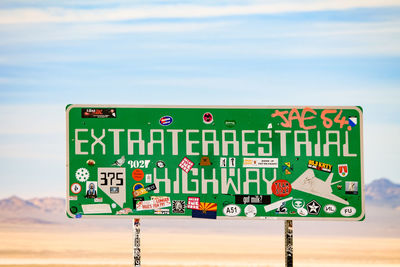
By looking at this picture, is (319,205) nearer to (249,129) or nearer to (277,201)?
(277,201)

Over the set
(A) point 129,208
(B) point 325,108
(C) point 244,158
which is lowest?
(A) point 129,208

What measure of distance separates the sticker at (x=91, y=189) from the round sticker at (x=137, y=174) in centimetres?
81

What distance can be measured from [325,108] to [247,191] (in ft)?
7.61

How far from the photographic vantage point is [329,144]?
1580 cm

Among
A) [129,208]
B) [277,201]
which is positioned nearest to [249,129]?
[277,201]

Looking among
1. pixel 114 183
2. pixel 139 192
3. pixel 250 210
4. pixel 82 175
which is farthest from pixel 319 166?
pixel 82 175

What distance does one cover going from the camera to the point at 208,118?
15.7 meters

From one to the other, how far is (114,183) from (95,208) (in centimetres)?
64

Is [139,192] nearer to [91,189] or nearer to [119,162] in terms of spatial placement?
[119,162]

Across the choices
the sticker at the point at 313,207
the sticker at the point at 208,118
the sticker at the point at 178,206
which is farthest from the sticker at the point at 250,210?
the sticker at the point at 208,118

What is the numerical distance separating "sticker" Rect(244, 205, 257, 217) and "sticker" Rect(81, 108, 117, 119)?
3.27 meters

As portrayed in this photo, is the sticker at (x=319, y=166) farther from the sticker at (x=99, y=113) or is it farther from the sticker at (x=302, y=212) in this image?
the sticker at (x=99, y=113)

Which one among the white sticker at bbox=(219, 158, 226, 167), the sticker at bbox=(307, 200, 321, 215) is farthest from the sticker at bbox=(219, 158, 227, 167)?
the sticker at bbox=(307, 200, 321, 215)

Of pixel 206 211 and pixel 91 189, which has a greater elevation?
pixel 91 189
